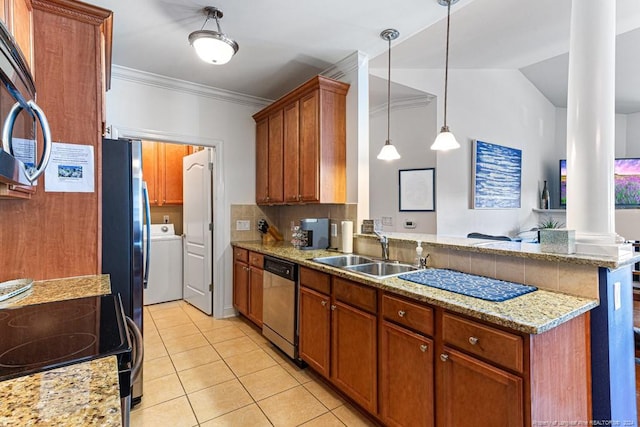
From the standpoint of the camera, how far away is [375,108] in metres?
4.81

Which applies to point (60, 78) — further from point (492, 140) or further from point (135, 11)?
point (492, 140)

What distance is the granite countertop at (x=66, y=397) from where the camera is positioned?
1.87ft

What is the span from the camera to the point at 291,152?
3.30 metres

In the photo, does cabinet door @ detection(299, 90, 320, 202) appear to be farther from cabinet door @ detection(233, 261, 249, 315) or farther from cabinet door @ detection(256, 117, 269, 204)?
cabinet door @ detection(233, 261, 249, 315)

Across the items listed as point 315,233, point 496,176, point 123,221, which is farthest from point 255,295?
point 496,176

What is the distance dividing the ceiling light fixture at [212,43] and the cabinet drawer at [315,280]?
5.48 feet

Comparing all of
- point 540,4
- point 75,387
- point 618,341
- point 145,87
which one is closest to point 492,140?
point 540,4

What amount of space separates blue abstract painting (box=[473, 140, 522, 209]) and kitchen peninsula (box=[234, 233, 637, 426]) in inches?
109

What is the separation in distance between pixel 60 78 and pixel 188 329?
102 inches

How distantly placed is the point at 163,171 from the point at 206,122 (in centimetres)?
131

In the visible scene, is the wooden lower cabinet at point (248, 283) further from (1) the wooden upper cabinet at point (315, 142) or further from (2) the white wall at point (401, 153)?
(2) the white wall at point (401, 153)

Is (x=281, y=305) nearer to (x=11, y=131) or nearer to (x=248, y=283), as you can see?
(x=248, y=283)

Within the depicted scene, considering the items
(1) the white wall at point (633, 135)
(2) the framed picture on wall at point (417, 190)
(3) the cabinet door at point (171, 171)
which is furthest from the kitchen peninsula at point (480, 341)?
(1) the white wall at point (633, 135)

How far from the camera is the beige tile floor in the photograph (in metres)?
1.99
